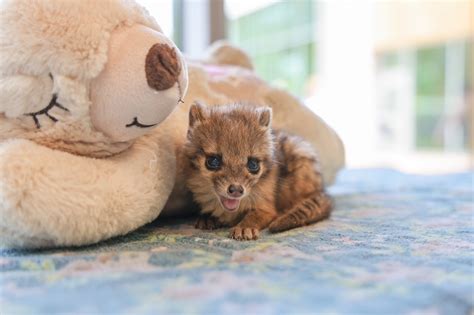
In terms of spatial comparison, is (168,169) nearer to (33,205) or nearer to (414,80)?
(33,205)

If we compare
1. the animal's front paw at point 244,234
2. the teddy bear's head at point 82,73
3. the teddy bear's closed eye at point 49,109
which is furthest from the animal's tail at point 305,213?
the teddy bear's closed eye at point 49,109

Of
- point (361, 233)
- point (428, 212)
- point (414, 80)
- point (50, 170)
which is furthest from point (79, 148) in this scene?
point (414, 80)

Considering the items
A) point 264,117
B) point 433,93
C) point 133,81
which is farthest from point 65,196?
point 433,93

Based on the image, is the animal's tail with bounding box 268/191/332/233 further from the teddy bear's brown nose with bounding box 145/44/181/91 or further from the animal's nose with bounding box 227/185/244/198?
the teddy bear's brown nose with bounding box 145/44/181/91

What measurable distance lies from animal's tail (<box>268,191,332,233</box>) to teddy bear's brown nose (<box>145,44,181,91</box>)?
57 centimetres

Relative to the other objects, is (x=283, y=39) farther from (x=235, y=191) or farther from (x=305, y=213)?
(x=235, y=191)

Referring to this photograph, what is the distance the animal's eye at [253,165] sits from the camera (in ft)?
4.82

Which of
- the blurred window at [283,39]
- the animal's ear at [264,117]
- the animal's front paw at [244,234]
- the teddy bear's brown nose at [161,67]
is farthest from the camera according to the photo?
the blurred window at [283,39]

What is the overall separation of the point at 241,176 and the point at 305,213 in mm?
272

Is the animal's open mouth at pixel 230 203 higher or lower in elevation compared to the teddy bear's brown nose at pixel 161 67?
lower

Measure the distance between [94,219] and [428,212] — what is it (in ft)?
4.06

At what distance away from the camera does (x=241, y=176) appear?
142cm

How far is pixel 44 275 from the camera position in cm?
92

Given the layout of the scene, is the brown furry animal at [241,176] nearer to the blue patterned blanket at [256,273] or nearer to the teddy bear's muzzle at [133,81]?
the blue patterned blanket at [256,273]
